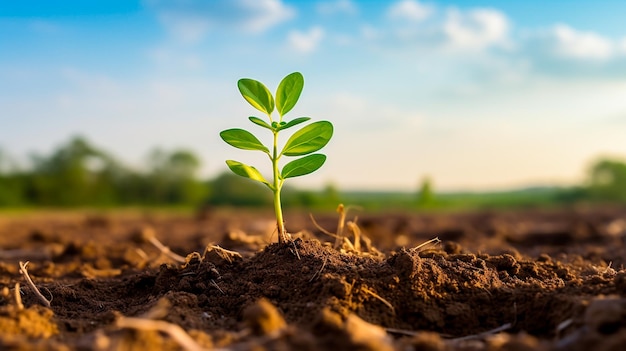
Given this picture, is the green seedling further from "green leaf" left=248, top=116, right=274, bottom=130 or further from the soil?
the soil

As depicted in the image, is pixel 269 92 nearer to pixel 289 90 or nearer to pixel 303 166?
pixel 289 90

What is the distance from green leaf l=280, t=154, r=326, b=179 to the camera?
Result: 130 inches

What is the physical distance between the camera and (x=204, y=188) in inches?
1355

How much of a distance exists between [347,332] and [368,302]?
0.67 m

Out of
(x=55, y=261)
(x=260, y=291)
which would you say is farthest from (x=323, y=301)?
(x=55, y=261)

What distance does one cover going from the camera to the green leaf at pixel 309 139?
3.28 m

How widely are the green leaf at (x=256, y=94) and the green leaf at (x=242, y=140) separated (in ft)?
0.60

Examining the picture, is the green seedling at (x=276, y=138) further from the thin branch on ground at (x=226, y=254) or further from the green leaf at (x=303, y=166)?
the thin branch on ground at (x=226, y=254)

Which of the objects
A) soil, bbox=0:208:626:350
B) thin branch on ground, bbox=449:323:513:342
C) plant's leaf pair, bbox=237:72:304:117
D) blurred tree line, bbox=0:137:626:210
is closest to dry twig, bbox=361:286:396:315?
soil, bbox=0:208:626:350

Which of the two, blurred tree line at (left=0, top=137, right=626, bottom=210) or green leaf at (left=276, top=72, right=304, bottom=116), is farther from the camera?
blurred tree line at (left=0, top=137, right=626, bottom=210)

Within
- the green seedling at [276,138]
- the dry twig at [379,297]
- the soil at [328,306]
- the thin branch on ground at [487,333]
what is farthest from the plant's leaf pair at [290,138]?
the thin branch on ground at [487,333]

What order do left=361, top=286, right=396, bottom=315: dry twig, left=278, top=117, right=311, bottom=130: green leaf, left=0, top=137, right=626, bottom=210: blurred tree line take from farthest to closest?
left=0, top=137, right=626, bottom=210: blurred tree line → left=278, top=117, right=311, bottom=130: green leaf → left=361, top=286, right=396, bottom=315: dry twig

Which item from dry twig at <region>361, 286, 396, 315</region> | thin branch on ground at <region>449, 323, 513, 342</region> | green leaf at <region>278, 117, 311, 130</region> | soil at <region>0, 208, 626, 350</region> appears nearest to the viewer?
soil at <region>0, 208, 626, 350</region>

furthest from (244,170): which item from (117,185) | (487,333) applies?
(117,185)
